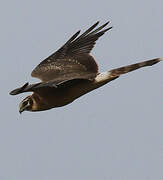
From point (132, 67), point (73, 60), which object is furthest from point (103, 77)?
point (73, 60)

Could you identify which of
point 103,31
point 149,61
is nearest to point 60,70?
point 103,31

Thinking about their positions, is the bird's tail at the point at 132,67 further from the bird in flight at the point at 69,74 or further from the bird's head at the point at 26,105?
the bird's head at the point at 26,105

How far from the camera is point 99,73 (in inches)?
449

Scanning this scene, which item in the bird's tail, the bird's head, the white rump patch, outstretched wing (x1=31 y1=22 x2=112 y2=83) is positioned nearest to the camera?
the bird's tail

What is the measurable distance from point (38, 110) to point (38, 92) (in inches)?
15.0

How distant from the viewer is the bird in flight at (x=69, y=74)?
10.8 m

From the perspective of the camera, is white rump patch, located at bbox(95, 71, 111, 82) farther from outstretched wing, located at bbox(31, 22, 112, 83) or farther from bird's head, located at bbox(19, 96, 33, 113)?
bird's head, located at bbox(19, 96, 33, 113)

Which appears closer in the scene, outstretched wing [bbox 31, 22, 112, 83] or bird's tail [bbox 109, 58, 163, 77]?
bird's tail [bbox 109, 58, 163, 77]

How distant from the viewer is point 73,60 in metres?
13.0

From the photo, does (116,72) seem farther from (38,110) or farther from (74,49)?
(74,49)

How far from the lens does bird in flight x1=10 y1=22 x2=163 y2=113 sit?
10781 mm

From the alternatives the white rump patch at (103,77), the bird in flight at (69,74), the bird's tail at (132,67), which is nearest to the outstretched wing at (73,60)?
the bird in flight at (69,74)

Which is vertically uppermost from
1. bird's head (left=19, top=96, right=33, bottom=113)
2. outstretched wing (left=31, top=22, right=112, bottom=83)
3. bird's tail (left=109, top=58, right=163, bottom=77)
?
outstretched wing (left=31, top=22, right=112, bottom=83)

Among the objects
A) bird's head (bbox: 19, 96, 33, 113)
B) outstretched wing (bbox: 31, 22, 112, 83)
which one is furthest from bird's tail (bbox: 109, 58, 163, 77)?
bird's head (bbox: 19, 96, 33, 113)
